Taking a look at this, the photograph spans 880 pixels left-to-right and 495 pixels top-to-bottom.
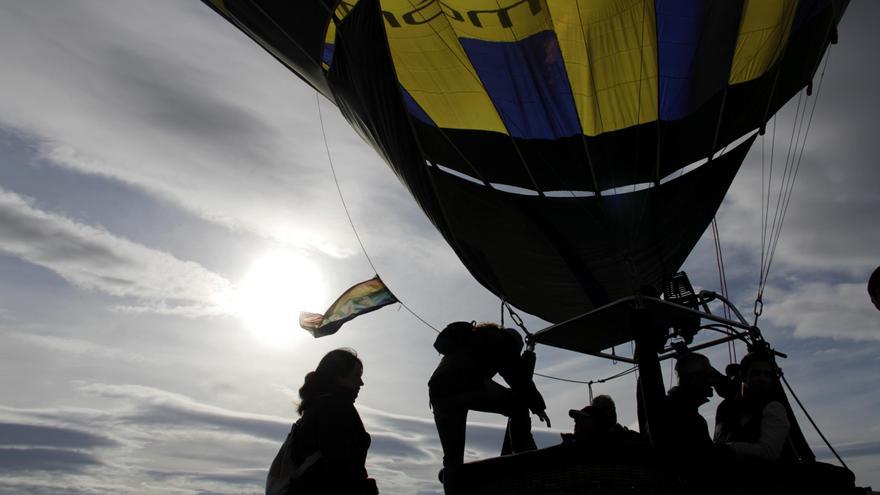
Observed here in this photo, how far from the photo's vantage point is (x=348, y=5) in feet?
28.0

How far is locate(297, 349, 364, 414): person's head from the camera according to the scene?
3.81m

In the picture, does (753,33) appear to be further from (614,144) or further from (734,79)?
(614,144)

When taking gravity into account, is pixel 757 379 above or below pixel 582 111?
below

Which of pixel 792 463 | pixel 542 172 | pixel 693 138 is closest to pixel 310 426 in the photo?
pixel 792 463

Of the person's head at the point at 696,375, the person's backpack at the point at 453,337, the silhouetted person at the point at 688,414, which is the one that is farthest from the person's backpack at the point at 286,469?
the person's head at the point at 696,375

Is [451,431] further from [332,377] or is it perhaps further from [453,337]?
[332,377]

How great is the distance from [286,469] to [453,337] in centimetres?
155

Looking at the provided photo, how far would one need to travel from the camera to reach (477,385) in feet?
14.9

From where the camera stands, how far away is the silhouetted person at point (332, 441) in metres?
3.39

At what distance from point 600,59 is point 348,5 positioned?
429cm

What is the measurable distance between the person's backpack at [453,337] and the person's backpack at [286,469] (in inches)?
52.4

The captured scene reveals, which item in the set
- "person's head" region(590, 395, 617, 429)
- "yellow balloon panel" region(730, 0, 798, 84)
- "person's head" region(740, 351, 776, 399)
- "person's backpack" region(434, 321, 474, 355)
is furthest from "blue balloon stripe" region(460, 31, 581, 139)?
"person's head" region(740, 351, 776, 399)

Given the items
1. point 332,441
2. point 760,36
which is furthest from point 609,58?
point 332,441

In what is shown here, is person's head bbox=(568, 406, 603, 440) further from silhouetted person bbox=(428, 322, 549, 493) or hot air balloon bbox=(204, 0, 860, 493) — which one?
hot air balloon bbox=(204, 0, 860, 493)
